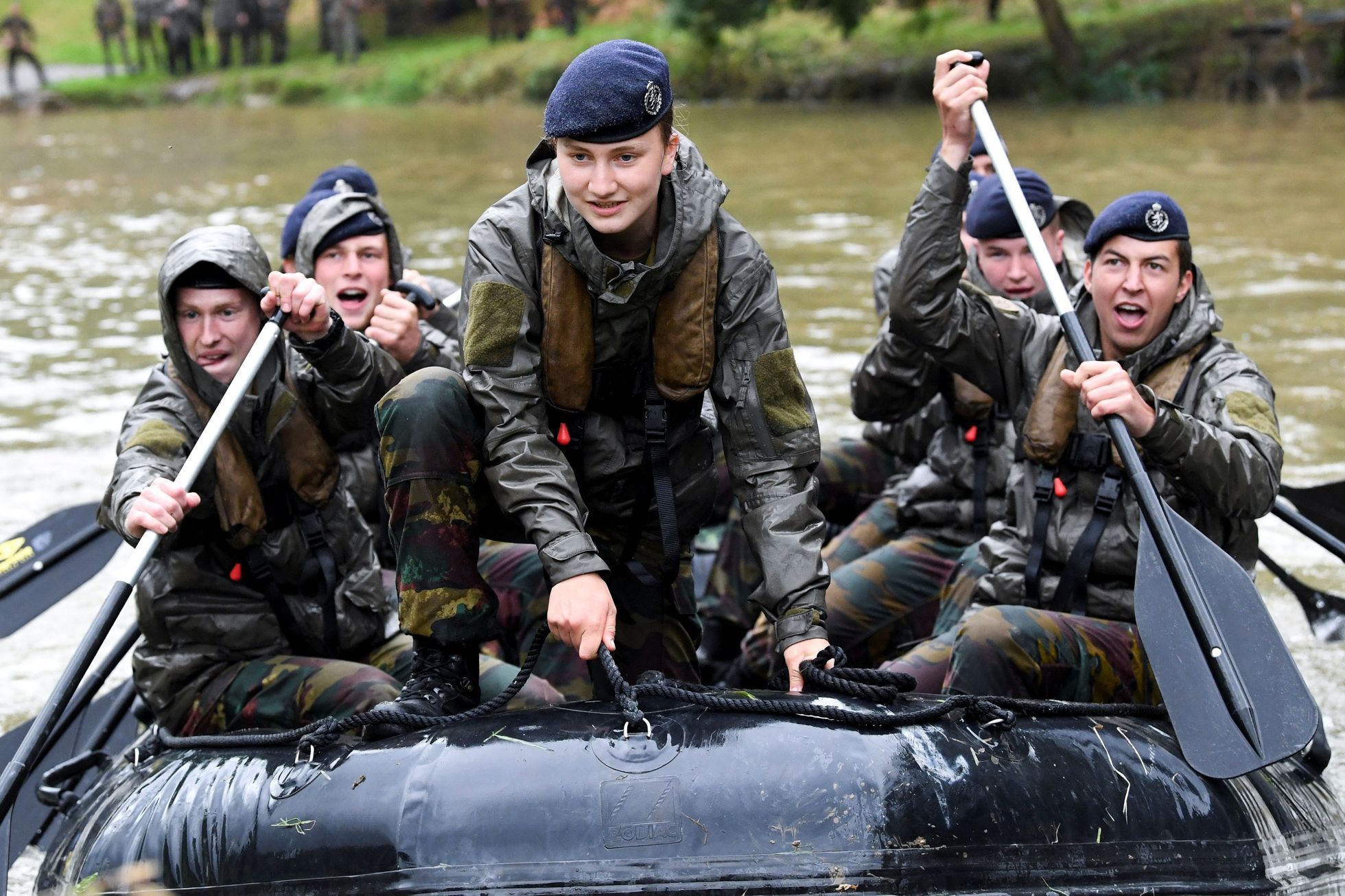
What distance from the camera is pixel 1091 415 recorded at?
3348mm

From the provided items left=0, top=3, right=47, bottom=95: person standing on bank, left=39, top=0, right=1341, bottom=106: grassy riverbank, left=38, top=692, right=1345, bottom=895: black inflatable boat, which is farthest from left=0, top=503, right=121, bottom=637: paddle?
left=0, top=3, right=47, bottom=95: person standing on bank

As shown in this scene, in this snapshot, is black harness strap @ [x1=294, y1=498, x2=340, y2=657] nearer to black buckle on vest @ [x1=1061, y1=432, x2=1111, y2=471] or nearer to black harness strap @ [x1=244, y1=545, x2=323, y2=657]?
black harness strap @ [x1=244, y1=545, x2=323, y2=657]

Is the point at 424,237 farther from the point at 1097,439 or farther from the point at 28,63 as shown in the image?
the point at 28,63

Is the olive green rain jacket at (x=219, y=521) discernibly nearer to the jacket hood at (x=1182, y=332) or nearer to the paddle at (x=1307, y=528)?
the jacket hood at (x=1182, y=332)

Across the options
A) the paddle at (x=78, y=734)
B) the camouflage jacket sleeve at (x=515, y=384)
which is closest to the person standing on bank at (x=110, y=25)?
the paddle at (x=78, y=734)

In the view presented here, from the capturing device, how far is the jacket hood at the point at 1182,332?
3.42 metres

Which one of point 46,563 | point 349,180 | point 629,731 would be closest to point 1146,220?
point 629,731

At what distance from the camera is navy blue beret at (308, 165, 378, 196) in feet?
16.5

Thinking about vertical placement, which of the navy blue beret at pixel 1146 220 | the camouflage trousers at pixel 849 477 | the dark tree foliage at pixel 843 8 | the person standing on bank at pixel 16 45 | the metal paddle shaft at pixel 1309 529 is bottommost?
the person standing on bank at pixel 16 45

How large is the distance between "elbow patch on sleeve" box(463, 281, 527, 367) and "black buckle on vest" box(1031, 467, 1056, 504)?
4.17ft

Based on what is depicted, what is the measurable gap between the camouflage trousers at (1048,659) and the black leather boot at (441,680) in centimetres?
101

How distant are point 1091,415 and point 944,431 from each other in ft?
3.53

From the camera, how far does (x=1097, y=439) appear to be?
11.2 ft

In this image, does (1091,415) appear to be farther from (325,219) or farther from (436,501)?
(325,219)
